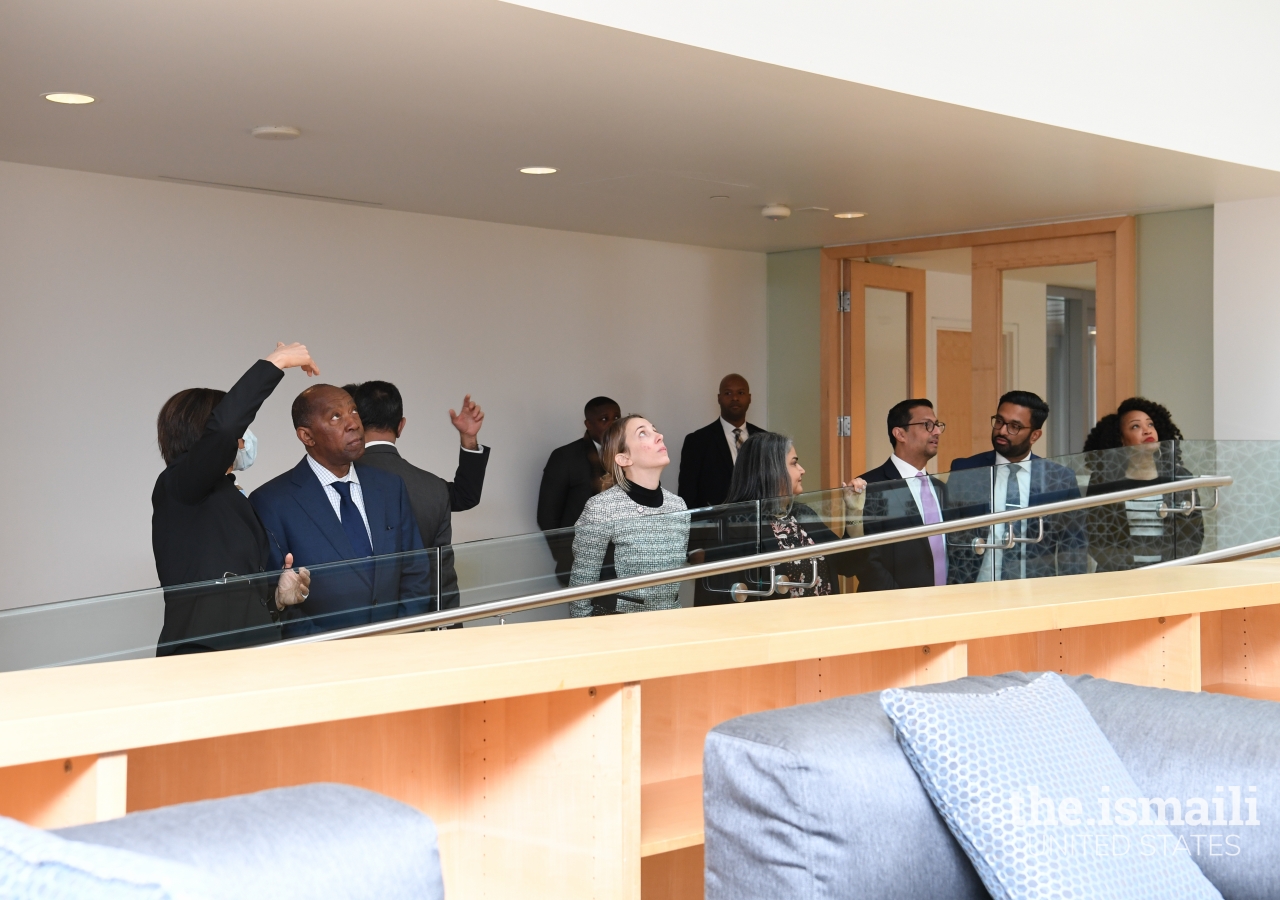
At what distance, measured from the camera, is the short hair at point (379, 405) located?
182 inches

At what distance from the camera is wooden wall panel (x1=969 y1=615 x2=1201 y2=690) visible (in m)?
2.78

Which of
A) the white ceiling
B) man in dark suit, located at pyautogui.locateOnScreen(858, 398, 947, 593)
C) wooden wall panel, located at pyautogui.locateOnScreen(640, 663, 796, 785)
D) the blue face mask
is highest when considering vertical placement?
the white ceiling

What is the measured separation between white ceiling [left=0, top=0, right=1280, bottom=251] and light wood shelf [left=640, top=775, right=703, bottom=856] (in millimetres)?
1979

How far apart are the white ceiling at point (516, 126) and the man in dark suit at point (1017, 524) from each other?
1244 mm

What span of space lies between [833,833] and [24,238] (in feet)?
15.4

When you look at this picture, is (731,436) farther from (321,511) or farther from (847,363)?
(321,511)

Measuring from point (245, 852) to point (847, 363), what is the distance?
711 cm

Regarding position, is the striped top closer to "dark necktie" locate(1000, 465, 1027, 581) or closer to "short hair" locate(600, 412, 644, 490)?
"short hair" locate(600, 412, 644, 490)

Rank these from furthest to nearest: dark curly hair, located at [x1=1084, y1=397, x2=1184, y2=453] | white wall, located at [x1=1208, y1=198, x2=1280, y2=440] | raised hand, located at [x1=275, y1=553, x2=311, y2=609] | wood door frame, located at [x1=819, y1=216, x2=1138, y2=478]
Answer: wood door frame, located at [x1=819, y1=216, x2=1138, y2=478] < white wall, located at [x1=1208, y1=198, x2=1280, y2=440] < dark curly hair, located at [x1=1084, y1=397, x2=1184, y2=453] < raised hand, located at [x1=275, y1=553, x2=311, y2=609]

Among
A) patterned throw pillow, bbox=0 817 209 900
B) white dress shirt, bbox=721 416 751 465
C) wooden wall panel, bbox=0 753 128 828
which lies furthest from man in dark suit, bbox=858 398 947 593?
white dress shirt, bbox=721 416 751 465

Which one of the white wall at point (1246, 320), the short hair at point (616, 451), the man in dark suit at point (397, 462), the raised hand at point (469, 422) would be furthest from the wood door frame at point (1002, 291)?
the man in dark suit at point (397, 462)

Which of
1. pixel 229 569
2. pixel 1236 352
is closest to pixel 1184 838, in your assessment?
pixel 229 569

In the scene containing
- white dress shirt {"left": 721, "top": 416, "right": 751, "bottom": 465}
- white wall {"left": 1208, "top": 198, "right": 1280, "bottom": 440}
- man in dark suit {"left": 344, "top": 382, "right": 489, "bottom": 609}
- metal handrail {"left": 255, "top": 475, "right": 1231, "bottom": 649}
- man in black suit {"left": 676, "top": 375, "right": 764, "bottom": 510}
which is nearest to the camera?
metal handrail {"left": 255, "top": 475, "right": 1231, "bottom": 649}

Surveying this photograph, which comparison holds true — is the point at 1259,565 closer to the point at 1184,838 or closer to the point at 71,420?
the point at 1184,838
